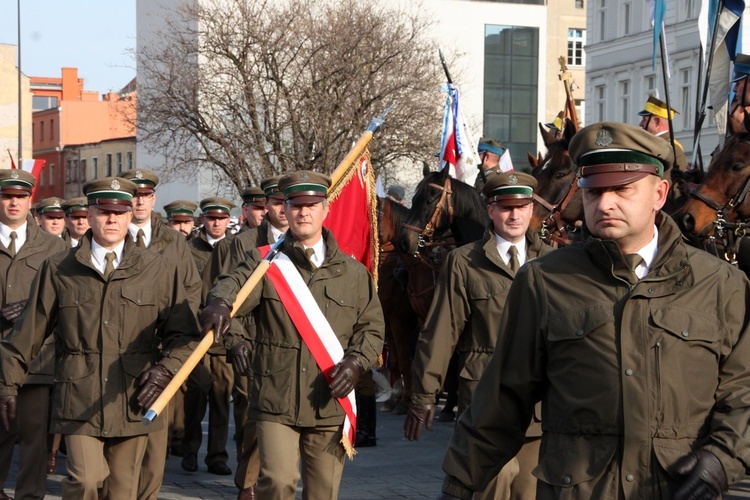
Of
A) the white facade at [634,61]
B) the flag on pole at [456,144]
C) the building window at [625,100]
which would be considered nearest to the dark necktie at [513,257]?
the flag on pole at [456,144]

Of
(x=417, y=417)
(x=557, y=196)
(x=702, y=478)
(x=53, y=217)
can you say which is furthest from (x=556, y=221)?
(x=702, y=478)

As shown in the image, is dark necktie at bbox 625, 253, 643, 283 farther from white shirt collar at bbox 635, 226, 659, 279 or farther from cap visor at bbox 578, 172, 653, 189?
cap visor at bbox 578, 172, 653, 189

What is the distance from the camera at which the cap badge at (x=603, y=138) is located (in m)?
4.26

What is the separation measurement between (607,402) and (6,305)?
21.2 feet

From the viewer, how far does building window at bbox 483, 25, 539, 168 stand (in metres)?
62.3

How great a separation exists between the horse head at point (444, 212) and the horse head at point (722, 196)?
3.53 m

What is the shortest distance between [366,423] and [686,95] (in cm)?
3471

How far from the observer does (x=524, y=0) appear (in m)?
63.3

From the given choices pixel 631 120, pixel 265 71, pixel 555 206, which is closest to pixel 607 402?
pixel 555 206

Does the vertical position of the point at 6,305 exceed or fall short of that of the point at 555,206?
it falls short

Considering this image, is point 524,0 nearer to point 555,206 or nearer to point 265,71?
point 265,71

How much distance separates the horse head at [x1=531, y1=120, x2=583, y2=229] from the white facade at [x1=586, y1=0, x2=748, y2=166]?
31.6 metres

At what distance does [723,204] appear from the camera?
9.29 meters

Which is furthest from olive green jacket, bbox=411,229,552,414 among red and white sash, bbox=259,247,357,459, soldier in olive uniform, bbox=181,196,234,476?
soldier in olive uniform, bbox=181,196,234,476
